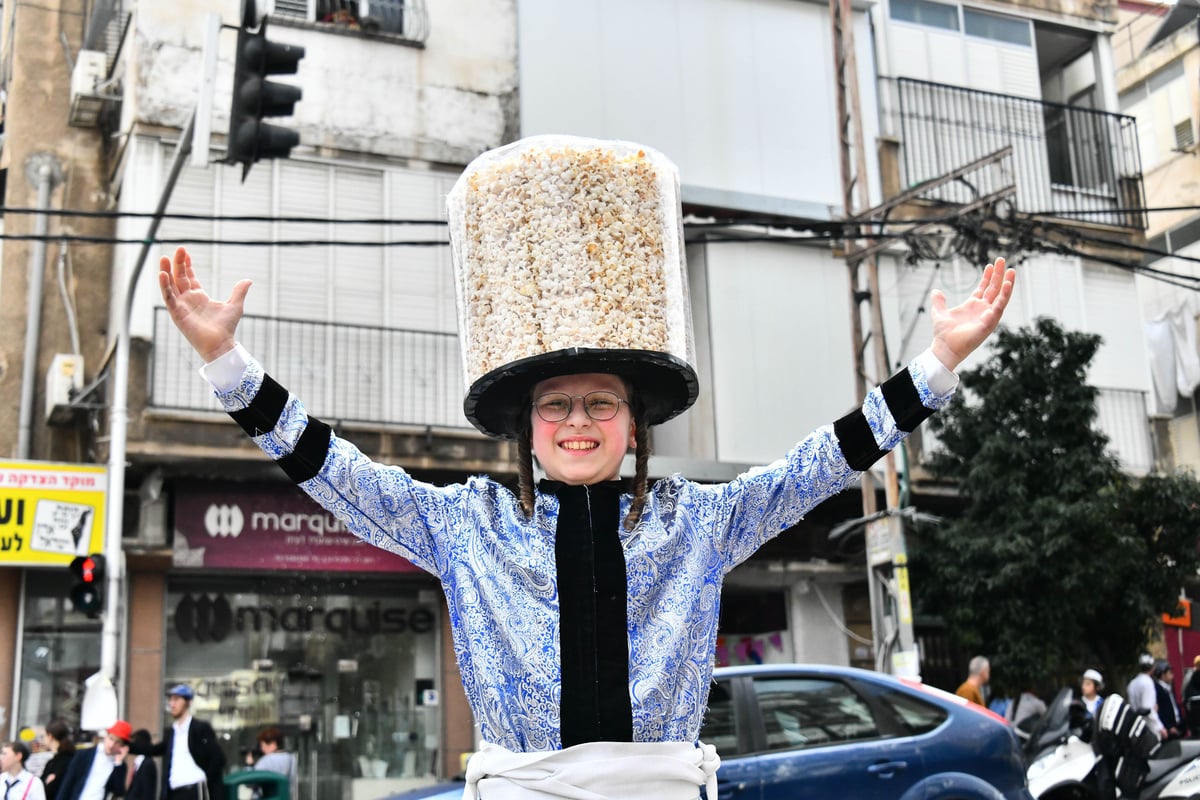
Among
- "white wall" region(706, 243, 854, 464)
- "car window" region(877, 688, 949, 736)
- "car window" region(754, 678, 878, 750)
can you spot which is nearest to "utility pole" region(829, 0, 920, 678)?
"white wall" region(706, 243, 854, 464)

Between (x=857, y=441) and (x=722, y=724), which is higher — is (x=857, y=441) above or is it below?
above

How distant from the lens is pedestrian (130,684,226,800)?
1141cm

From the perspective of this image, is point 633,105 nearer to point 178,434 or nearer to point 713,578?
point 178,434

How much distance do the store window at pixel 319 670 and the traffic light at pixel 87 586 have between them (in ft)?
9.36

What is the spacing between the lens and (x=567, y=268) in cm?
312

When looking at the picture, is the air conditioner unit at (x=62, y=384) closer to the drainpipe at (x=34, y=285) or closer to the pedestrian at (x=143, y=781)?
the drainpipe at (x=34, y=285)

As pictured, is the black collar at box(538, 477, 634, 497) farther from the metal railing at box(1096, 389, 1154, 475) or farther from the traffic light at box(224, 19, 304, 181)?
the metal railing at box(1096, 389, 1154, 475)

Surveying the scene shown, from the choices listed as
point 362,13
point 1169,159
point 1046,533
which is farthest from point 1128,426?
point 362,13

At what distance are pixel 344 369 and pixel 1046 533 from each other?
781 cm

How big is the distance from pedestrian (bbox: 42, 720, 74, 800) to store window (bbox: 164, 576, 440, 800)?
3.56 metres

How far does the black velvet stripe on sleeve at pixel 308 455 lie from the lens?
3.09 meters

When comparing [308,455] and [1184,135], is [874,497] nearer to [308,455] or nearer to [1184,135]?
[308,455]

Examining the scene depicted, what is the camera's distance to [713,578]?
3.17 meters

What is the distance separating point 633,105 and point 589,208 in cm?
1571
